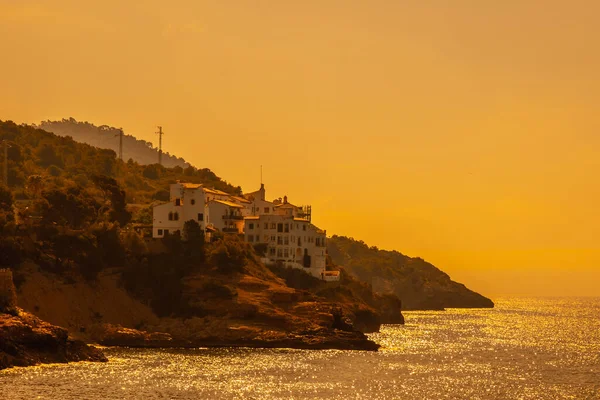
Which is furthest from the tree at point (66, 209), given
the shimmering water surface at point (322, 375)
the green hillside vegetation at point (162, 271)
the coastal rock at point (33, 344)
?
the coastal rock at point (33, 344)

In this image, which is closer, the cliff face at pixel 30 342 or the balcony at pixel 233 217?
the cliff face at pixel 30 342

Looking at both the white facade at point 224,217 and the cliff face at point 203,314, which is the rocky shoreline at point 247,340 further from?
the white facade at point 224,217

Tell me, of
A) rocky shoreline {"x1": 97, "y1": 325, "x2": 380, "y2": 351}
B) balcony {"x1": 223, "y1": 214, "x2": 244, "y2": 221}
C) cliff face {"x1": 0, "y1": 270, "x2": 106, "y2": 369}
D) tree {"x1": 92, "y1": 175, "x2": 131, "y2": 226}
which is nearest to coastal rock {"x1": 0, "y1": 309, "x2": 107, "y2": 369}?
cliff face {"x1": 0, "y1": 270, "x2": 106, "y2": 369}

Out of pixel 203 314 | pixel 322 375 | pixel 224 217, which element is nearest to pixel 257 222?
A: pixel 224 217

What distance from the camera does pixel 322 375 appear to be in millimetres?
102000

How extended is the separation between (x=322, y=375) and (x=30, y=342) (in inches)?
1134

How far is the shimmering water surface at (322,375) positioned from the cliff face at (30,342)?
2246 millimetres

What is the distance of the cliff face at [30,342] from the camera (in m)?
98.2

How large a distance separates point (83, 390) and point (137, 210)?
93433 millimetres

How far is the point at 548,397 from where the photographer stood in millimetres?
93125

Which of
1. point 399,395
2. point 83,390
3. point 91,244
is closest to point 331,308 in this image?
point 91,244

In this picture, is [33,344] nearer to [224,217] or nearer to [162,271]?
[162,271]

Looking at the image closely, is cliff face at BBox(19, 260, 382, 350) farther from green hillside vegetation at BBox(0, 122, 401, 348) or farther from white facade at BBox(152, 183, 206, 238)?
white facade at BBox(152, 183, 206, 238)

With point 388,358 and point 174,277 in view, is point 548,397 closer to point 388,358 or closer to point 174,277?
point 388,358
